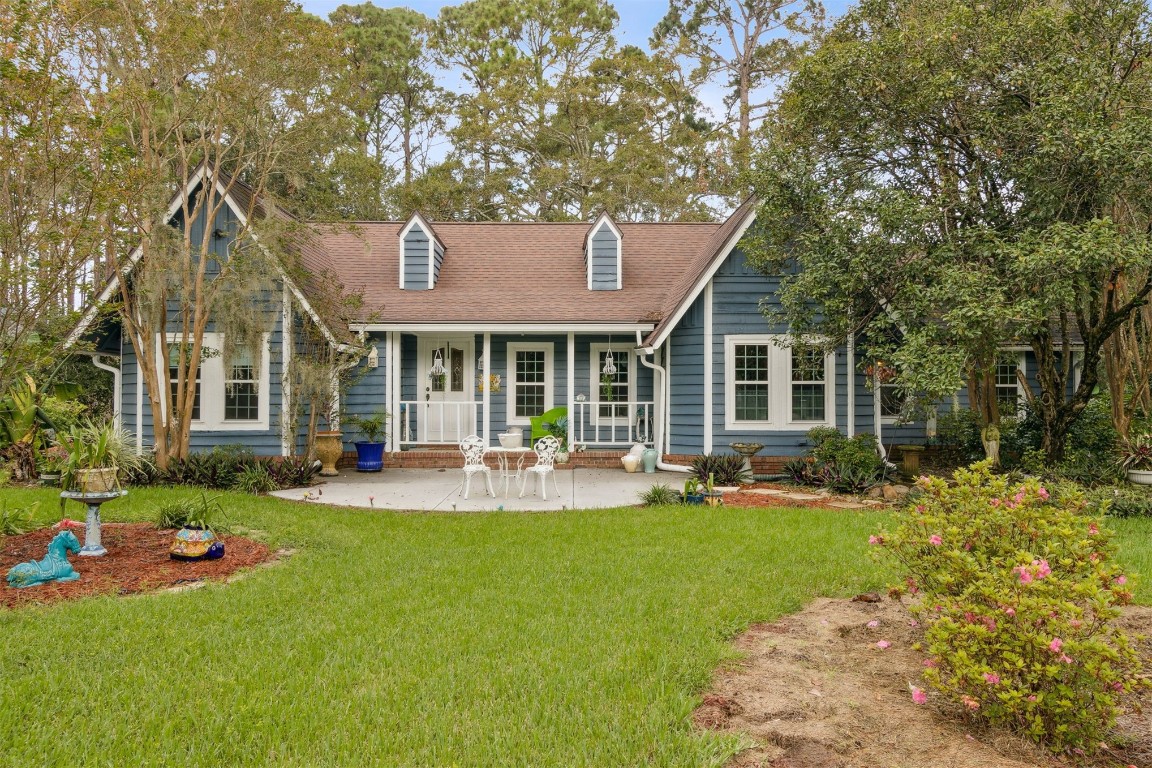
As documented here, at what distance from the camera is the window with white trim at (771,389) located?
12.8 meters

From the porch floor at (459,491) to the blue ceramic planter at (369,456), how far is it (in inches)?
10.2

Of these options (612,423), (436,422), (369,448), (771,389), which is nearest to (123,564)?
(369,448)

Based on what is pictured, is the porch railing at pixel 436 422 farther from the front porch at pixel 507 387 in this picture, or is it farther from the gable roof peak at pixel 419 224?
the gable roof peak at pixel 419 224

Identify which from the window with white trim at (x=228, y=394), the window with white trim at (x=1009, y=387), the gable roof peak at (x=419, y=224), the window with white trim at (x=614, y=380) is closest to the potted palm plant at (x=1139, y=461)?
the window with white trim at (x=1009, y=387)

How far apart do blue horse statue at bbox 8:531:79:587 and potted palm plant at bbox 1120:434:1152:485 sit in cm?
1277

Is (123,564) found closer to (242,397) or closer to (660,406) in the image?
(242,397)

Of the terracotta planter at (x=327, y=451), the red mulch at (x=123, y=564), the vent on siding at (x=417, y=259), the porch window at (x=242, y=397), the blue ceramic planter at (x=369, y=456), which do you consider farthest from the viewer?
the vent on siding at (x=417, y=259)

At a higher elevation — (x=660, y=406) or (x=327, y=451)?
(x=660, y=406)

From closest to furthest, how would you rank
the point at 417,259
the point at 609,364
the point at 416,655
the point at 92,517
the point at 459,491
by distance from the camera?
1. the point at 416,655
2. the point at 92,517
3. the point at 459,491
4. the point at 609,364
5. the point at 417,259

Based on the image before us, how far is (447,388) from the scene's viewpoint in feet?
50.3

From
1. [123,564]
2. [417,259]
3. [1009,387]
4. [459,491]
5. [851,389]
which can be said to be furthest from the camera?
[417,259]

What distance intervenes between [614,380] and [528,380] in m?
1.86

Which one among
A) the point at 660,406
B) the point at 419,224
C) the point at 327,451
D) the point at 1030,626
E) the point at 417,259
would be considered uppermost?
the point at 419,224

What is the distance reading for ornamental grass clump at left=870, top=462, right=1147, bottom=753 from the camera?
2.89 m
